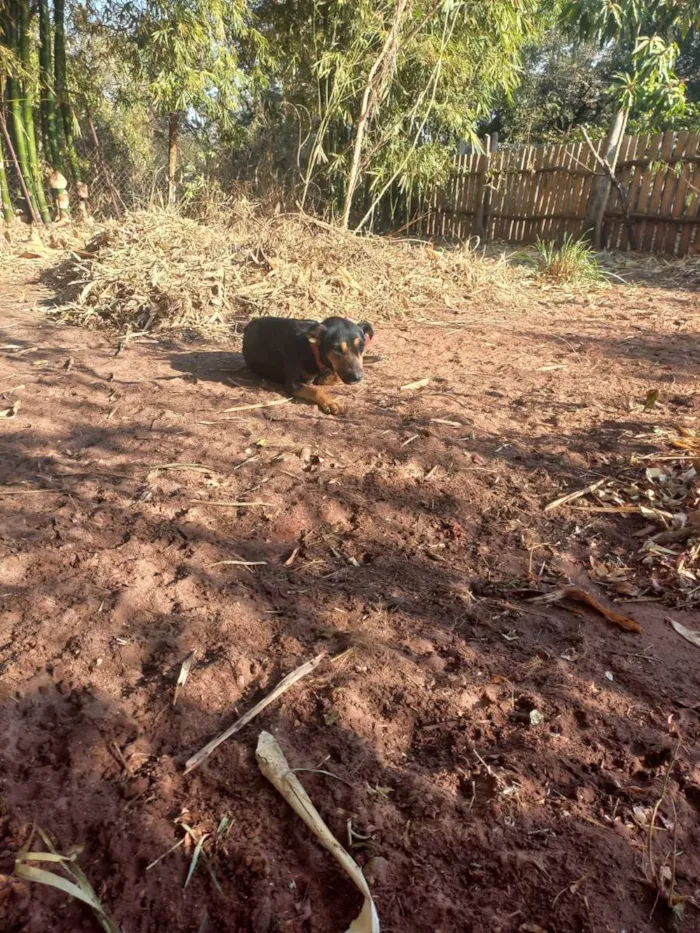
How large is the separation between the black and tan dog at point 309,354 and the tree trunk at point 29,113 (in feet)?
26.6

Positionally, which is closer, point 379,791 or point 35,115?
point 379,791

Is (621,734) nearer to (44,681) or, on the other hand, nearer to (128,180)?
(44,681)

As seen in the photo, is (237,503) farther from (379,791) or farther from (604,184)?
(604,184)

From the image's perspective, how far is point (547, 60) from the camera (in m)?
20.6

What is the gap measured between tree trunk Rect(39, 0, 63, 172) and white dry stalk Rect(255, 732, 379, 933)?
11813 mm

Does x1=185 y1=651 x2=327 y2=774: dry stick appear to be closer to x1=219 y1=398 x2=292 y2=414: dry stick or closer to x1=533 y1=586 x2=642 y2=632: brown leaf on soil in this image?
x1=533 y1=586 x2=642 y2=632: brown leaf on soil

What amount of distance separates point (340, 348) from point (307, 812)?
10.2ft

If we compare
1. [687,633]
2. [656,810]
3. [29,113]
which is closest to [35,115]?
[29,113]

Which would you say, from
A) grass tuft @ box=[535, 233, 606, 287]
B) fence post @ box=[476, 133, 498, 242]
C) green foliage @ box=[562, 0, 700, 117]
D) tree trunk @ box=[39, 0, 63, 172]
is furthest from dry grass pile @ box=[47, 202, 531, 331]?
fence post @ box=[476, 133, 498, 242]

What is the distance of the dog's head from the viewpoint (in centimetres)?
415

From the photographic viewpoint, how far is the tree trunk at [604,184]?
10234 mm

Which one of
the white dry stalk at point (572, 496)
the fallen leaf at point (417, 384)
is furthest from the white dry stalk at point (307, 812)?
the fallen leaf at point (417, 384)

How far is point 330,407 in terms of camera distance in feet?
13.0

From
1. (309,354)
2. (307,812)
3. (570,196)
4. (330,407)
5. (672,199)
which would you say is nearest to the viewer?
(307,812)
